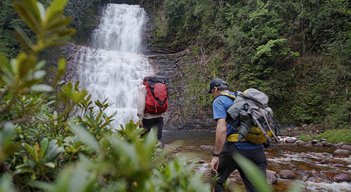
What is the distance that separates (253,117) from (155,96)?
1.84 meters

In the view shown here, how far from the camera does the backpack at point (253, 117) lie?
3.51m

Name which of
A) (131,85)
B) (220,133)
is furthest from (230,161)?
(131,85)

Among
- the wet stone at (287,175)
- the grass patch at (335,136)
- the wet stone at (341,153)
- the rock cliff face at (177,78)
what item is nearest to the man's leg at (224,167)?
the wet stone at (287,175)

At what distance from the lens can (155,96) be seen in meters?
4.90

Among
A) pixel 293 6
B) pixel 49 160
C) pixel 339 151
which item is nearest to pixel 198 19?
pixel 293 6

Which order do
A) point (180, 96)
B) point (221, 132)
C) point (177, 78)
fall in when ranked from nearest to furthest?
point (221, 132) → point (180, 96) → point (177, 78)

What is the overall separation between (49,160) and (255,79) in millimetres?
14321

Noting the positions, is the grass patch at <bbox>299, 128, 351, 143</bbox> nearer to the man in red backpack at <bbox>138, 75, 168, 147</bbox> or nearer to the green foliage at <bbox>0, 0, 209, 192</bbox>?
the man in red backpack at <bbox>138, 75, 168, 147</bbox>

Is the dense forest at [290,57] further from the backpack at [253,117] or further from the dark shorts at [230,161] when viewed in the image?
the backpack at [253,117]

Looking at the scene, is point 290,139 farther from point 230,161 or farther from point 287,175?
point 230,161

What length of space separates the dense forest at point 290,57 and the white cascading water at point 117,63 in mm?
3441

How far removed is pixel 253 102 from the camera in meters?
3.61

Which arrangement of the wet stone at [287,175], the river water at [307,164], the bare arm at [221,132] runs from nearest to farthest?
the bare arm at [221,132] → the river water at [307,164] → the wet stone at [287,175]

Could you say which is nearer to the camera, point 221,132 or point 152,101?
point 221,132
